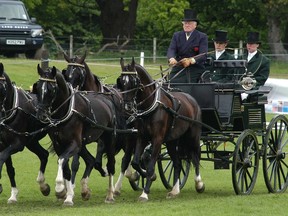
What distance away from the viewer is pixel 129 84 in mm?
12844

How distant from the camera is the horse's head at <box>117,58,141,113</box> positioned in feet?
42.1

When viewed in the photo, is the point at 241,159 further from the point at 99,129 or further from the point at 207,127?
the point at 99,129

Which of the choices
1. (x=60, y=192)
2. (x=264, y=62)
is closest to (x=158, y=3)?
(x=264, y=62)

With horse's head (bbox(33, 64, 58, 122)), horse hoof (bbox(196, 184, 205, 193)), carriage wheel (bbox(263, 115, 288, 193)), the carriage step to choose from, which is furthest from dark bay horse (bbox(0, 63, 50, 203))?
carriage wheel (bbox(263, 115, 288, 193))

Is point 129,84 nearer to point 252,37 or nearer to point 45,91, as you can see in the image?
point 45,91

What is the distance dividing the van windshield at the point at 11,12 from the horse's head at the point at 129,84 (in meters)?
18.2

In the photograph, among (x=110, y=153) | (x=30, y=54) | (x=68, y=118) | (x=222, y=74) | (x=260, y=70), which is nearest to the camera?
(x=68, y=118)

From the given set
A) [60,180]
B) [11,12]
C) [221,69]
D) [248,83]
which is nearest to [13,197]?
[60,180]

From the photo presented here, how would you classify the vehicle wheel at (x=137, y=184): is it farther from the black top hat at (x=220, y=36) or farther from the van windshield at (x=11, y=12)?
the van windshield at (x=11, y=12)

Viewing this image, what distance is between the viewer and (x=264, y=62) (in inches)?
590

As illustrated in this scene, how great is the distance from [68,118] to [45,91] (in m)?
0.56

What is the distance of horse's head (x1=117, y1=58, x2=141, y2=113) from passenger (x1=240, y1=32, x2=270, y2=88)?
2.56 meters

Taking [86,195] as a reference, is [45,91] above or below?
above

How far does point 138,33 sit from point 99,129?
40.0m
